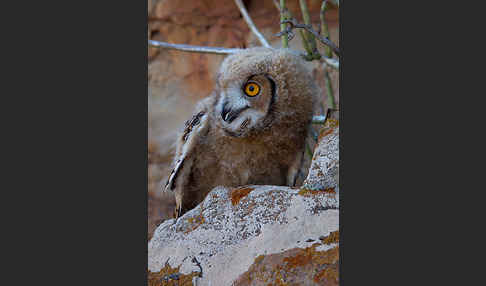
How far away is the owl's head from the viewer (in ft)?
6.66

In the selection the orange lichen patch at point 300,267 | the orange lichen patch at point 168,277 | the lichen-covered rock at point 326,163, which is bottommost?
the orange lichen patch at point 168,277

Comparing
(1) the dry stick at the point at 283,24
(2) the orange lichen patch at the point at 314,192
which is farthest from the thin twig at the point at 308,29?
(2) the orange lichen patch at the point at 314,192

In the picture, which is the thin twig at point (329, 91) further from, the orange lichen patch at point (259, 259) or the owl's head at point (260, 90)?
the orange lichen patch at point (259, 259)

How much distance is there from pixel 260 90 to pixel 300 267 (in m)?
0.76

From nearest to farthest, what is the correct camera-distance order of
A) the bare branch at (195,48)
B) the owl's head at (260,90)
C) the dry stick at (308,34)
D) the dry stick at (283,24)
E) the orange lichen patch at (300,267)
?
the orange lichen patch at (300,267) → the owl's head at (260,90) → the dry stick at (283,24) → the dry stick at (308,34) → the bare branch at (195,48)

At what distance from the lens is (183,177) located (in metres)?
2.28

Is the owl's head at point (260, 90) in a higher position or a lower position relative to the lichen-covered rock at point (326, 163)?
higher

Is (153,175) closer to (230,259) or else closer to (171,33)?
(171,33)

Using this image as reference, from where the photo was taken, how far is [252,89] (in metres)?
2.04

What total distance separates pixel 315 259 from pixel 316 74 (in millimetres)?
1207

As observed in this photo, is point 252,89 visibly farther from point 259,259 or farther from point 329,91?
point 259,259

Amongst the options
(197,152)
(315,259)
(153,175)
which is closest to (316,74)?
(197,152)

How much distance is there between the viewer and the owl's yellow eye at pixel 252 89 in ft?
6.68

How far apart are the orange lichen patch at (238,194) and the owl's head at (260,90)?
26cm
